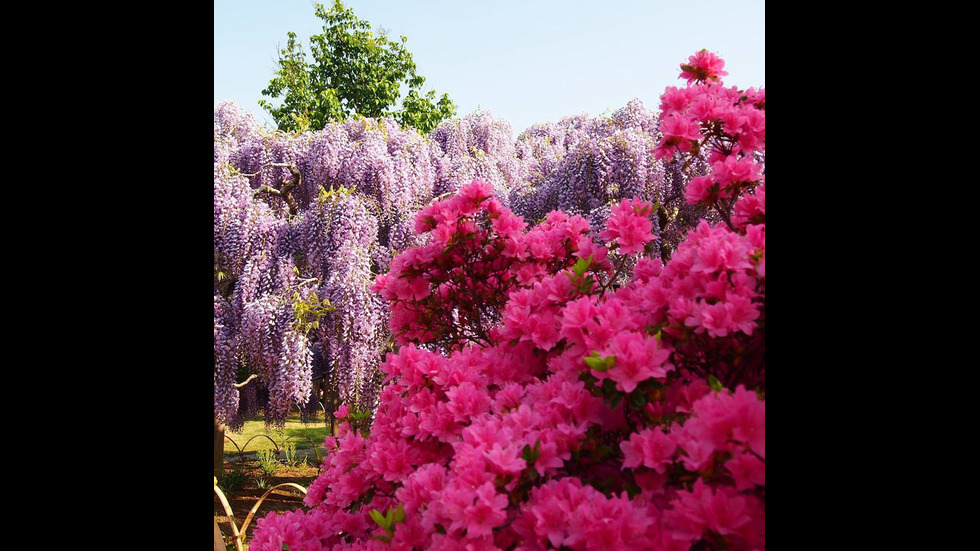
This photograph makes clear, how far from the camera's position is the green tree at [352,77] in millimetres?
16812

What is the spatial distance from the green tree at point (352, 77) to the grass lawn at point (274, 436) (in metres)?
8.05

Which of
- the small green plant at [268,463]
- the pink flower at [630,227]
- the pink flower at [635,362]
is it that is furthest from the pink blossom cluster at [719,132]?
the small green plant at [268,463]

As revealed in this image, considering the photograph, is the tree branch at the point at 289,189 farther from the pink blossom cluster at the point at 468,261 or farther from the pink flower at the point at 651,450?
the pink flower at the point at 651,450

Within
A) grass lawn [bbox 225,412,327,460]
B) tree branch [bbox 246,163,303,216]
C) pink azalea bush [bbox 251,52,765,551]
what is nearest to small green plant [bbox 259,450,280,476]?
grass lawn [bbox 225,412,327,460]

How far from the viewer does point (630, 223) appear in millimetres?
1819

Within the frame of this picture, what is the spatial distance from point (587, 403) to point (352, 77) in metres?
17.6

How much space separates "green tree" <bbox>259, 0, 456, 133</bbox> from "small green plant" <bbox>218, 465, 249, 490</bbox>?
10537 millimetres

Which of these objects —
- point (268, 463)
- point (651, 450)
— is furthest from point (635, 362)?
point (268, 463)

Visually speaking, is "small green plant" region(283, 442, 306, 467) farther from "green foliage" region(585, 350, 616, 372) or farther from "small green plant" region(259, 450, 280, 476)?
"green foliage" region(585, 350, 616, 372)

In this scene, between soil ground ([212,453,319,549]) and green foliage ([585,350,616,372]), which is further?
soil ground ([212,453,319,549])

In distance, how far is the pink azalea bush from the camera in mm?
1147
